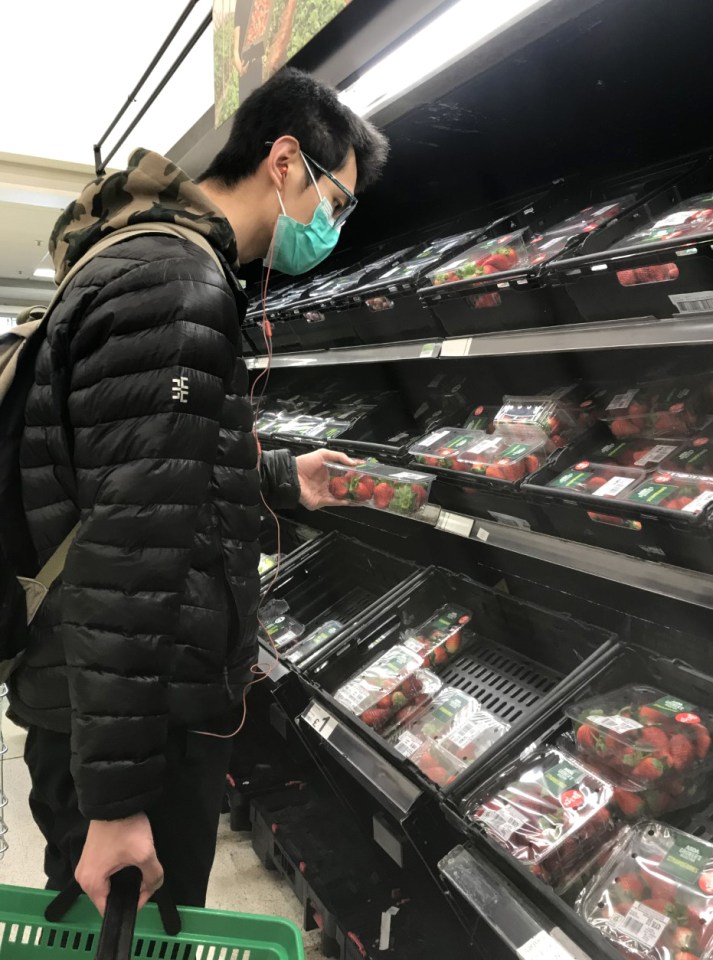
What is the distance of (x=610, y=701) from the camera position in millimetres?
1410

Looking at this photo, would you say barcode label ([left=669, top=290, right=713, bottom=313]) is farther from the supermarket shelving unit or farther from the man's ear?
the man's ear

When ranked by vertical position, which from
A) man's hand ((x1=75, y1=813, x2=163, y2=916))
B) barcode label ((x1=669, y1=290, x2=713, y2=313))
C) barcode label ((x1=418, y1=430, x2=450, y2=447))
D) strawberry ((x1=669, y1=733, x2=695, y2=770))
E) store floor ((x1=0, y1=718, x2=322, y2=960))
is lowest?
store floor ((x1=0, y1=718, x2=322, y2=960))

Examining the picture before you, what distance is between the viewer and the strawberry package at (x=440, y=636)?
188 cm

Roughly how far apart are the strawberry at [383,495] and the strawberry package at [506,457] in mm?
236

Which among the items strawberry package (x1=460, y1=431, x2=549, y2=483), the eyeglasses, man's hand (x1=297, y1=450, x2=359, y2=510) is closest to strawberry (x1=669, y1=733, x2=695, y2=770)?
strawberry package (x1=460, y1=431, x2=549, y2=483)

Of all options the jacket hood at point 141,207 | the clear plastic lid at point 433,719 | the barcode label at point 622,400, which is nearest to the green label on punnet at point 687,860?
the clear plastic lid at point 433,719

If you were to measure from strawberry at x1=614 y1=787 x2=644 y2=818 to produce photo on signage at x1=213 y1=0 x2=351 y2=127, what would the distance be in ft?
5.46

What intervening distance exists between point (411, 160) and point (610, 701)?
5.12 feet

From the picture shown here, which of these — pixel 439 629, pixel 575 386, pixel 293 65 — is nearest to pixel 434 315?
pixel 575 386

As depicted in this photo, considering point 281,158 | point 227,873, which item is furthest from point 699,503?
point 227,873

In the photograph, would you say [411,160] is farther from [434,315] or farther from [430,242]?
[434,315]

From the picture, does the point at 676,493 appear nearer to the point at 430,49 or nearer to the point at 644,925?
the point at 644,925

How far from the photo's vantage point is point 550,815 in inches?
49.7

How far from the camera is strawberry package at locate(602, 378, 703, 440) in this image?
1.49 meters
